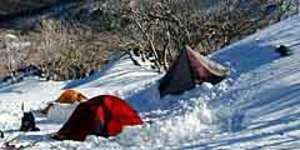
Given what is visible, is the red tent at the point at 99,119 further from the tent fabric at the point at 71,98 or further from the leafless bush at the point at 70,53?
the leafless bush at the point at 70,53

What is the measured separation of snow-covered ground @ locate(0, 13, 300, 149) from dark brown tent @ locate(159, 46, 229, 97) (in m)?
0.40

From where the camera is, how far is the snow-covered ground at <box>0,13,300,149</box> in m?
12.8

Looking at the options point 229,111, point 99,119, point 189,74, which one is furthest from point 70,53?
point 229,111

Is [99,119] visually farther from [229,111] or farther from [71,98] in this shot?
[71,98]

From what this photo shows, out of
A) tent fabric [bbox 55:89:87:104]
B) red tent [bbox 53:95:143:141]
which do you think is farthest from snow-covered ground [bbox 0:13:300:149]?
tent fabric [bbox 55:89:87:104]

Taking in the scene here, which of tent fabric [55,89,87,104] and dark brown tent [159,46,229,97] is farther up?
dark brown tent [159,46,229,97]

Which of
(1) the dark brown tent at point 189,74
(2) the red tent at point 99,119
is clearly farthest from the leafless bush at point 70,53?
(2) the red tent at point 99,119

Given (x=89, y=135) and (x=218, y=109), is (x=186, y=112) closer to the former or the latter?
(x=218, y=109)

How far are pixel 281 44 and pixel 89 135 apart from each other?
26.5 feet

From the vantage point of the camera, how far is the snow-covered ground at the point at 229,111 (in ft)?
41.8

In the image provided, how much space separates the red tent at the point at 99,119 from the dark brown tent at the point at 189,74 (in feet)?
14.9

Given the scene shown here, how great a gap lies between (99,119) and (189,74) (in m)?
5.45

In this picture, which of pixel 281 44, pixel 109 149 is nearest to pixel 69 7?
pixel 281 44

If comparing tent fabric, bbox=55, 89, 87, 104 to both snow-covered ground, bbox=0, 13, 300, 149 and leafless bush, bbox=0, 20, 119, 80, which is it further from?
leafless bush, bbox=0, 20, 119, 80
